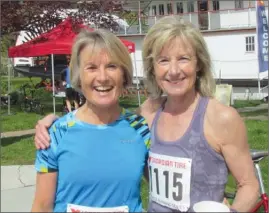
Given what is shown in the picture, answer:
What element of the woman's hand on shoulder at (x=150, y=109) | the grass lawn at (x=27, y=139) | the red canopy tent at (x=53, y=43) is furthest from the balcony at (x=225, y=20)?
the woman's hand on shoulder at (x=150, y=109)

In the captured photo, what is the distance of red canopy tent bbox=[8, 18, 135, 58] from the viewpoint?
39.0ft

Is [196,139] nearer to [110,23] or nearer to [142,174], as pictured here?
[142,174]

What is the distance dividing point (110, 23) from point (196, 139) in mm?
11913

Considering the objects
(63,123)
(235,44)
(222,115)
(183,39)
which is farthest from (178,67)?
(235,44)

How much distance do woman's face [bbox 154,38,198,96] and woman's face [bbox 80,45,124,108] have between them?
8.2 inches

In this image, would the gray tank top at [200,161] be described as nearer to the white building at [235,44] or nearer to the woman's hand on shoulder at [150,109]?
the woman's hand on shoulder at [150,109]

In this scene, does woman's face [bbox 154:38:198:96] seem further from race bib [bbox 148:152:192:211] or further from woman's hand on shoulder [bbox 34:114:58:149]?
woman's hand on shoulder [bbox 34:114:58:149]

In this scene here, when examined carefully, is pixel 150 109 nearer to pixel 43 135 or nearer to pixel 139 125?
pixel 139 125

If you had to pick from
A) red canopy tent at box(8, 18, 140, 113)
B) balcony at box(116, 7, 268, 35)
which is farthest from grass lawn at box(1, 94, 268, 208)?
balcony at box(116, 7, 268, 35)

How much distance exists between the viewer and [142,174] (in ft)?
6.11

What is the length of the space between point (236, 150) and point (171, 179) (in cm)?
28

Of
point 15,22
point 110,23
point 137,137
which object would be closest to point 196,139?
point 137,137

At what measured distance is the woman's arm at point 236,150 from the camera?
178 centimetres

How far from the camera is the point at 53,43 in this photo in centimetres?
1192
